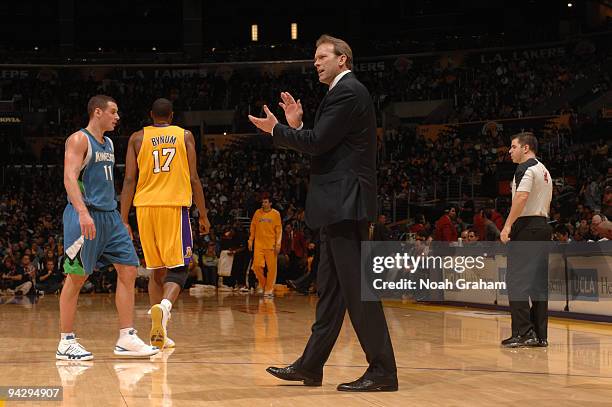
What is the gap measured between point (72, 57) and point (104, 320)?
1083 inches

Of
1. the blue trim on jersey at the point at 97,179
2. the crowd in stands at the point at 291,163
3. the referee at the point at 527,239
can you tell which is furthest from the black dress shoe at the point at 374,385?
the crowd in stands at the point at 291,163

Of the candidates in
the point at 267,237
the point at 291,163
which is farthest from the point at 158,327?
the point at 291,163

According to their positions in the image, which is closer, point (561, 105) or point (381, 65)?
point (561, 105)

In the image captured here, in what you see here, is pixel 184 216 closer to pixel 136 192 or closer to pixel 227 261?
pixel 136 192

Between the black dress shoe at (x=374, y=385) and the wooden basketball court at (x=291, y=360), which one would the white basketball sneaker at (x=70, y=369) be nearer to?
the wooden basketball court at (x=291, y=360)

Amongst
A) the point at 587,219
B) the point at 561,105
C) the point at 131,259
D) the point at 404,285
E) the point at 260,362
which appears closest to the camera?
the point at 260,362

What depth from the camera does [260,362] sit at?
582 cm

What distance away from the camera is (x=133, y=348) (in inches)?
242

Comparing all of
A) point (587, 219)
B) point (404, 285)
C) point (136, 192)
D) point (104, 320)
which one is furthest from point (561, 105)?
point (136, 192)

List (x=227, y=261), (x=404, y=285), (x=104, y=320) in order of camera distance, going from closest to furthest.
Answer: (x=104, y=320) < (x=404, y=285) < (x=227, y=261)

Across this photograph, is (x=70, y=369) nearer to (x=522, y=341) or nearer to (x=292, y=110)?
(x=292, y=110)

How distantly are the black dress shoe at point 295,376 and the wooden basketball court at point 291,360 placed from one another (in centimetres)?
5

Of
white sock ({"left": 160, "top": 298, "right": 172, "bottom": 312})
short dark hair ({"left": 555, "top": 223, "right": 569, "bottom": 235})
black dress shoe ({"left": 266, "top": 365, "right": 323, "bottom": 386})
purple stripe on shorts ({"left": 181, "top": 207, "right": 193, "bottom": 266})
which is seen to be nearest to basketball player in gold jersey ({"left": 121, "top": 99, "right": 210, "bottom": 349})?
purple stripe on shorts ({"left": 181, "top": 207, "right": 193, "bottom": 266})

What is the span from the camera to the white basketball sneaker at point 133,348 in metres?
6.11
